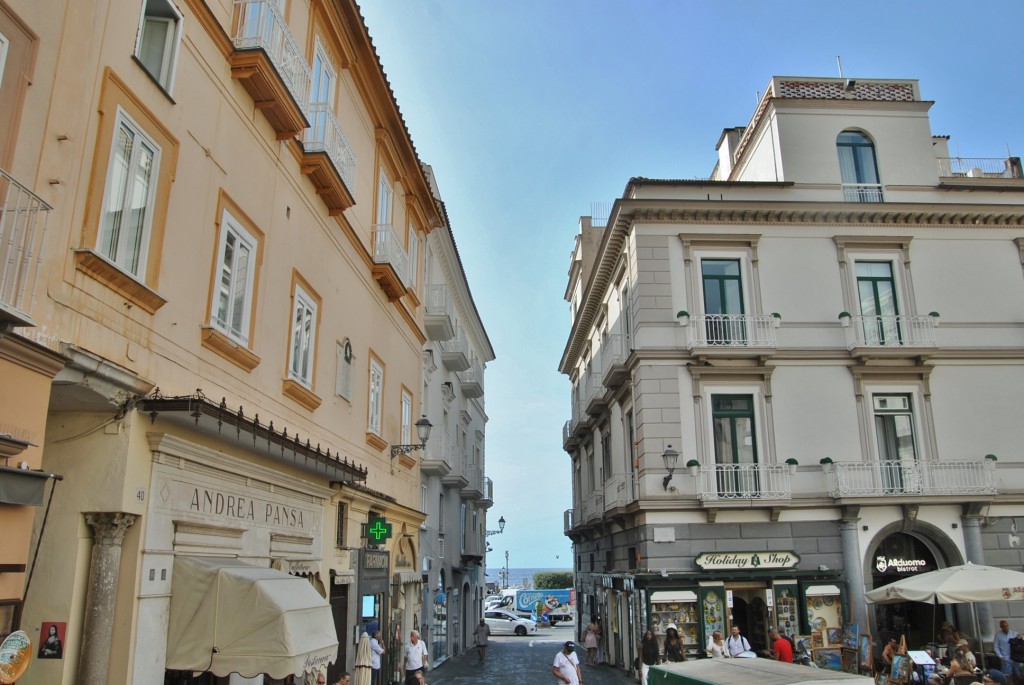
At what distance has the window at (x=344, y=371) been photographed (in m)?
13.6

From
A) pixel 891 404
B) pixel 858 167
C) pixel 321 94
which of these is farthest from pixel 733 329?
pixel 321 94

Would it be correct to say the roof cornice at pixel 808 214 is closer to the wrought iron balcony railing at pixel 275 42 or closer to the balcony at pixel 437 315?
the balcony at pixel 437 315

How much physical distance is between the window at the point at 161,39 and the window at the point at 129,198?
841 millimetres

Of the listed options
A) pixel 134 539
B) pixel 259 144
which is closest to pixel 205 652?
pixel 134 539

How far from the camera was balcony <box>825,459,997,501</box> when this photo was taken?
2120 centimetres

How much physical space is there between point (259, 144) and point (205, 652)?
6065mm

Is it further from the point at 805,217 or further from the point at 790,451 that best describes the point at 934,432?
the point at 805,217

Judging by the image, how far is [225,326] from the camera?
921 centimetres

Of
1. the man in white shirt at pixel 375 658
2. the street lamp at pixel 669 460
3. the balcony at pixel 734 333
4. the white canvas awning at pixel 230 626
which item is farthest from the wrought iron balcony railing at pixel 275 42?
the balcony at pixel 734 333

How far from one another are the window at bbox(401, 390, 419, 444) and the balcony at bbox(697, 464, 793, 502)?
7.72 m

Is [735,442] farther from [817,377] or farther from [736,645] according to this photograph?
[736,645]

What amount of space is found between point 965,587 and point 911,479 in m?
5.82

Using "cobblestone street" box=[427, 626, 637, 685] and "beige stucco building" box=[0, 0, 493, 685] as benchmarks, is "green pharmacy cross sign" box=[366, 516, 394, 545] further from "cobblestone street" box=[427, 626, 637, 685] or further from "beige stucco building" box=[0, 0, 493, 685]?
"cobblestone street" box=[427, 626, 637, 685]

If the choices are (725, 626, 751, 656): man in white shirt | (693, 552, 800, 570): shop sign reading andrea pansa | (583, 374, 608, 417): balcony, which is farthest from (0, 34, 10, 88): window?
(583, 374, 608, 417): balcony
